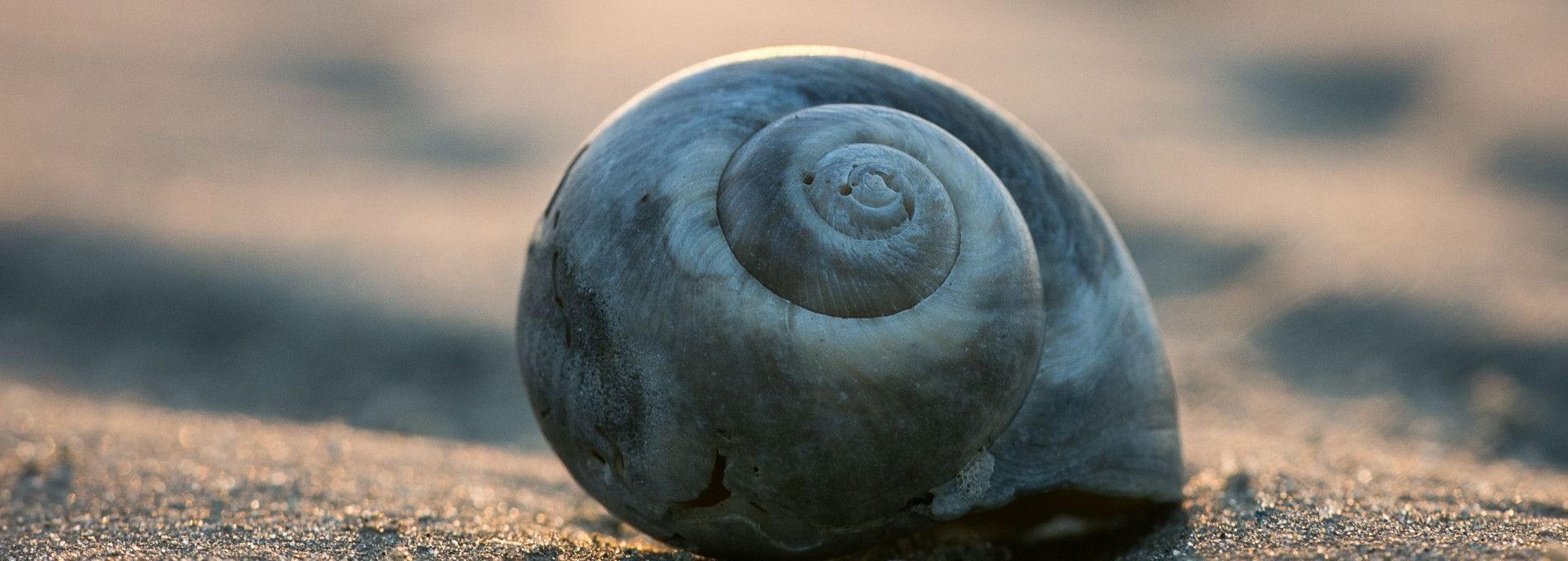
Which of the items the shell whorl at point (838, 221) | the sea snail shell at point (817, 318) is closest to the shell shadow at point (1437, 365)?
the sea snail shell at point (817, 318)

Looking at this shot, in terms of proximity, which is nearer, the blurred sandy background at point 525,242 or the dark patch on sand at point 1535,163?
the blurred sandy background at point 525,242

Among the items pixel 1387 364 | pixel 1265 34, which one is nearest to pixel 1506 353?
pixel 1387 364

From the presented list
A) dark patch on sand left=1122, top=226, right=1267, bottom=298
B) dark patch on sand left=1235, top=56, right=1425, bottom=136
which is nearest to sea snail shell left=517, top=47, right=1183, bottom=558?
dark patch on sand left=1122, top=226, right=1267, bottom=298

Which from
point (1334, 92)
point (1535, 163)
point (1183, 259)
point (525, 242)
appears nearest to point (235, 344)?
point (525, 242)

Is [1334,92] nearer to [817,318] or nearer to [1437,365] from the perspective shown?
[1437,365]

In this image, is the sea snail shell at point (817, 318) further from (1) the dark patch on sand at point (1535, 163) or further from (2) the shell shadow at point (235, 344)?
(1) the dark patch on sand at point (1535, 163)

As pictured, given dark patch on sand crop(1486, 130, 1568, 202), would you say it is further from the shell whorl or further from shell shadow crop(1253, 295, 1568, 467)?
the shell whorl
